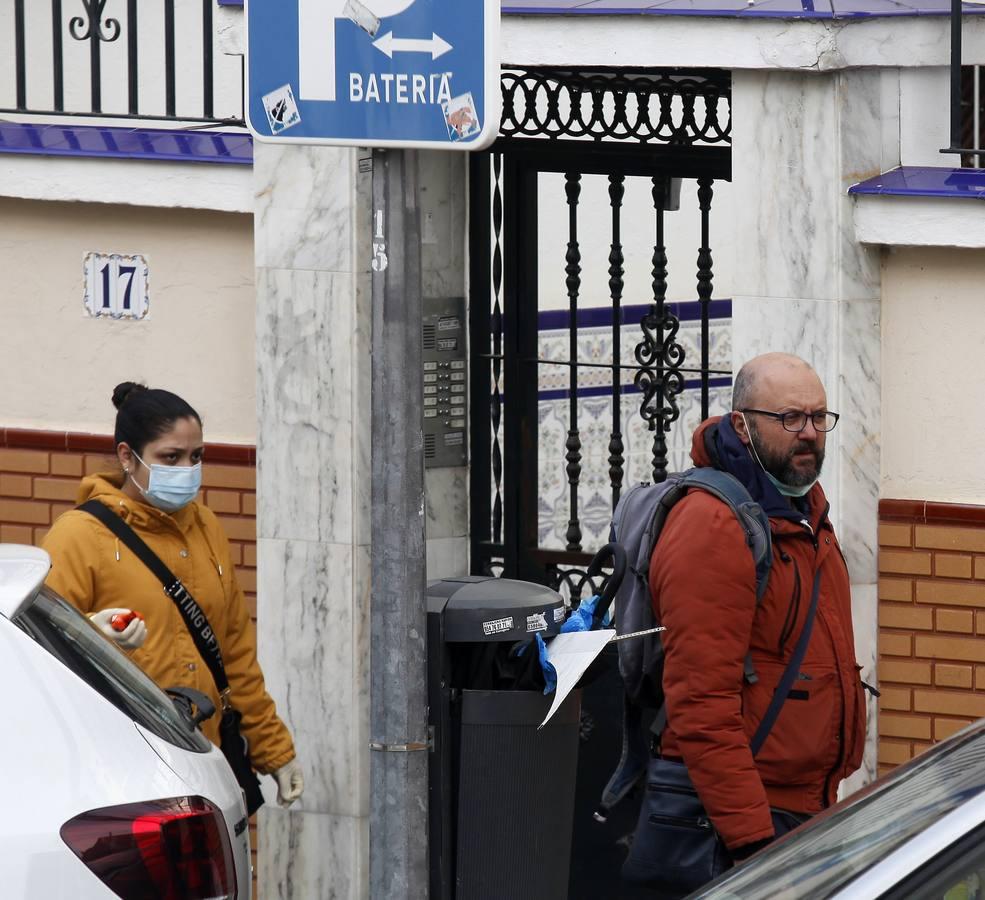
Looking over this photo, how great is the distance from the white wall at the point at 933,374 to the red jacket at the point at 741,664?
3.63 ft

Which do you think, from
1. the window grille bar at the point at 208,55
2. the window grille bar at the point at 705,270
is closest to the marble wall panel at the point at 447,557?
the window grille bar at the point at 705,270

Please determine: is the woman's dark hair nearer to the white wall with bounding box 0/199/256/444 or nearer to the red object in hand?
the red object in hand

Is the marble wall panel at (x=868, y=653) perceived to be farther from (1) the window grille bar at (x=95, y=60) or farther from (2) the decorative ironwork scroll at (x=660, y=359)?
(1) the window grille bar at (x=95, y=60)

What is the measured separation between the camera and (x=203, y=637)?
5.20m

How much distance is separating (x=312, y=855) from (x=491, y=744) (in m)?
2.11

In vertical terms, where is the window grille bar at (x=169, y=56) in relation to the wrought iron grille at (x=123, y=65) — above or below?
below

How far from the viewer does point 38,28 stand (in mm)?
10477

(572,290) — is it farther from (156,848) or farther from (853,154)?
(156,848)

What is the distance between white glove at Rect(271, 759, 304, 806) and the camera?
17.5 feet

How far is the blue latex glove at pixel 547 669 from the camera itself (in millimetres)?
4559

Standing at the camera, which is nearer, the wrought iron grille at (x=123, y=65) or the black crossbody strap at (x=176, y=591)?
the black crossbody strap at (x=176, y=591)

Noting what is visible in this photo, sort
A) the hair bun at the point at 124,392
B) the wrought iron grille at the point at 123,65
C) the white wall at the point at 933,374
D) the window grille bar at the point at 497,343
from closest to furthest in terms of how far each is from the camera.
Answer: the hair bun at the point at 124,392, the white wall at the point at 933,374, the window grille bar at the point at 497,343, the wrought iron grille at the point at 123,65

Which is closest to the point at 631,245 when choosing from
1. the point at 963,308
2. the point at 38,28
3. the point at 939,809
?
the point at 963,308

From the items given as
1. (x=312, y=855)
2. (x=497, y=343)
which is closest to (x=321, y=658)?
(x=312, y=855)
